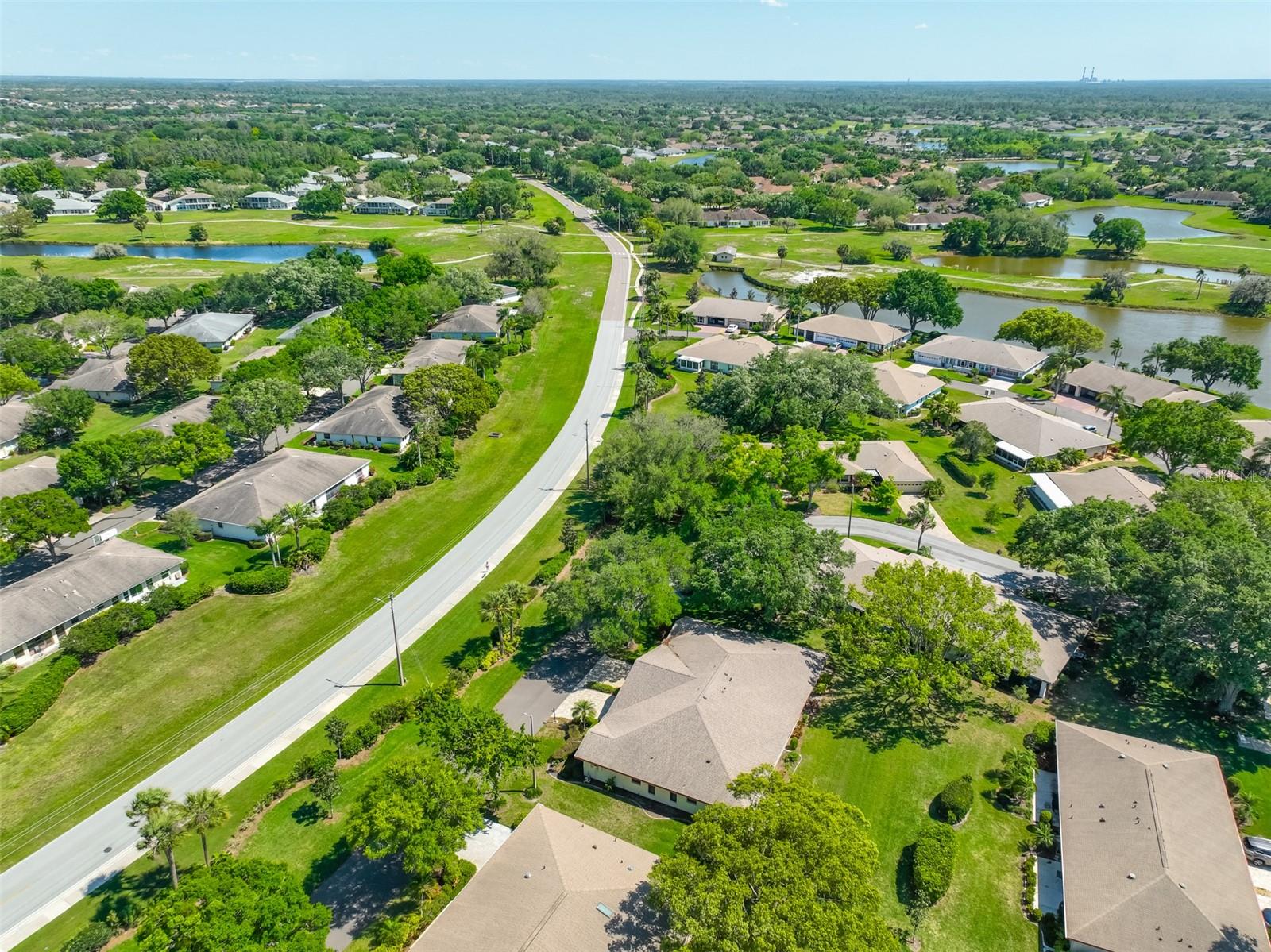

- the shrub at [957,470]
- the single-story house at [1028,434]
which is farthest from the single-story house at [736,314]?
the shrub at [957,470]

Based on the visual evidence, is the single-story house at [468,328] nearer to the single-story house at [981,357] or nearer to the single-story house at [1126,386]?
the single-story house at [981,357]

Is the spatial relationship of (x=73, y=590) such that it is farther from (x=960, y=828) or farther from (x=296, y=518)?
(x=960, y=828)

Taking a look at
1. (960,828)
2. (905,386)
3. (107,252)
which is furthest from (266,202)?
(960,828)

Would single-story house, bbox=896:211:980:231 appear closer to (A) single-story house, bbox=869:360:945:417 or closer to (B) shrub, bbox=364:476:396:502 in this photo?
(A) single-story house, bbox=869:360:945:417

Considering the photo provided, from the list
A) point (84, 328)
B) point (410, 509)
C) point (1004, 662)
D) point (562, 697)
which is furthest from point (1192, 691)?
point (84, 328)

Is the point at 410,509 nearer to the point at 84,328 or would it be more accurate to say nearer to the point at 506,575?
the point at 506,575

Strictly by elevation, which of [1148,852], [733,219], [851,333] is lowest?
[1148,852]
